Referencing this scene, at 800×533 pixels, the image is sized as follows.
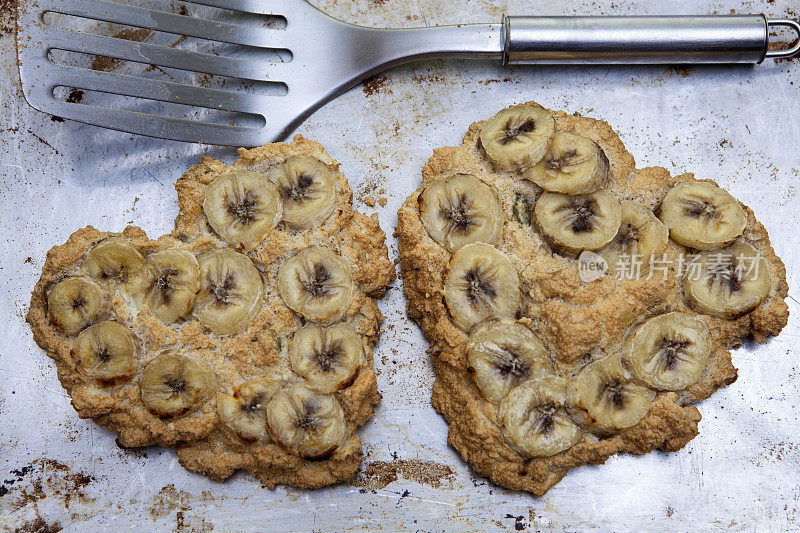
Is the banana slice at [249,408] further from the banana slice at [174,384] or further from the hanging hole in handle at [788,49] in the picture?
the hanging hole in handle at [788,49]

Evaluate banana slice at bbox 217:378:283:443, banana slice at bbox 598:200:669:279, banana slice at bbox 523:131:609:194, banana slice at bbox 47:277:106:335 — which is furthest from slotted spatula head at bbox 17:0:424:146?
banana slice at bbox 598:200:669:279

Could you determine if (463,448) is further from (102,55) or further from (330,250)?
(102,55)

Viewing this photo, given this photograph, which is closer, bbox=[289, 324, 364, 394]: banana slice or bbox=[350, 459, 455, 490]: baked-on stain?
bbox=[289, 324, 364, 394]: banana slice

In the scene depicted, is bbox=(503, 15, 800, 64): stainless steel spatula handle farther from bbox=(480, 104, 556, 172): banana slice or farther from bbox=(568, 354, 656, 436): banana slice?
bbox=(568, 354, 656, 436): banana slice

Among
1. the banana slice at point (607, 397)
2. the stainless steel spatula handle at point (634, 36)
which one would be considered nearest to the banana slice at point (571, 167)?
the stainless steel spatula handle at point (634, 36)

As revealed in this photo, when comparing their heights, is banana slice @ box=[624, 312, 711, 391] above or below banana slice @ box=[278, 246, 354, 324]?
below

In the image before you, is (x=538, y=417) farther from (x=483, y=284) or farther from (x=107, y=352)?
(x=107, y=352)
